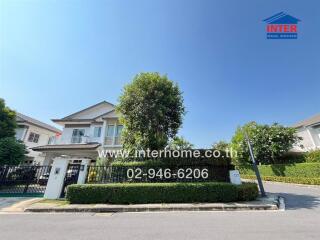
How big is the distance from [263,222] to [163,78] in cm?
1000

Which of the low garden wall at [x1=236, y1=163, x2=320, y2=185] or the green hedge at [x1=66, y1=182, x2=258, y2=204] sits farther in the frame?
the low garden wall at [x1=236, y1=163, x2=320, y2=185]

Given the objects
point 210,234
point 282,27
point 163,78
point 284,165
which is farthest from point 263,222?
point 284,165

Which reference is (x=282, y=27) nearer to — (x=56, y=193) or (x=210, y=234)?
(x=210, y=234)

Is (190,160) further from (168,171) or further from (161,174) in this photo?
(161,174)

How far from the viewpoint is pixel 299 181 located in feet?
56.1

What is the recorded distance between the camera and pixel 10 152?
48.1 ft

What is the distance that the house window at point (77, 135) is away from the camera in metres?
21.8

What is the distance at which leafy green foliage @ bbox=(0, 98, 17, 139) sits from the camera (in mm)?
16016

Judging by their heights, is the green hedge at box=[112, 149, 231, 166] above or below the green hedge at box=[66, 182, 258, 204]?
above

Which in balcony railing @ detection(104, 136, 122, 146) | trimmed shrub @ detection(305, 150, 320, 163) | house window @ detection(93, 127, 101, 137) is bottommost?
trimmed shrub @ detection(305, 150, 320, 163)

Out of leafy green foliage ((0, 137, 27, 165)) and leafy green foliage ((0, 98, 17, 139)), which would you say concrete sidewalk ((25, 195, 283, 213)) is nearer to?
leafy green foliage ((0, 137, 27, 165))

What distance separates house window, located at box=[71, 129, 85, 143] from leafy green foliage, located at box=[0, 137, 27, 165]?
659cm

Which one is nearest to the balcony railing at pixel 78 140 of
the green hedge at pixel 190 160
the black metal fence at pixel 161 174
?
the black metal fence at pixel 161 174

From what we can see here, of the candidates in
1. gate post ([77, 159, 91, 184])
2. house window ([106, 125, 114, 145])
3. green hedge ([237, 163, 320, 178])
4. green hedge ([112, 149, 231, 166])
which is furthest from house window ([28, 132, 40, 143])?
green hedge ([237, 163, 320, 178])
